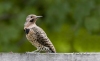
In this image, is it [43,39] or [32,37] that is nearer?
[43,39]

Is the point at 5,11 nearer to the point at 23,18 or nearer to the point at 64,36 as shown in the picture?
the point at 23,18

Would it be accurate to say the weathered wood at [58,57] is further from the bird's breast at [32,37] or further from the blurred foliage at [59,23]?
the blurred foliage at [59,23]

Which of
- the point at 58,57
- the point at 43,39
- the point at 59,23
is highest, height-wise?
the point at 43,39

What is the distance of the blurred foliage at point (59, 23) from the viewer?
1579cm

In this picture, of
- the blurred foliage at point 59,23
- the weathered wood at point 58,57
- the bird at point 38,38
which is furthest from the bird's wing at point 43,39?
the blurred foliage at point 59,23

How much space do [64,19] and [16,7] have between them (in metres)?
1.76

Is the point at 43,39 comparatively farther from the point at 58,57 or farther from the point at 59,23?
the point at 59,23

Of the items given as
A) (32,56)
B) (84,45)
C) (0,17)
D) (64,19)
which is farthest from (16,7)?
(32,56)

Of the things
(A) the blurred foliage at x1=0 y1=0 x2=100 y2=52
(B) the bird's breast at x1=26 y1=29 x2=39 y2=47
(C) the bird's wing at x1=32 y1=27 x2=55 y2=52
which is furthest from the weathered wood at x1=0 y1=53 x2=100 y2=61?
(A) the blurred foliage at x1=0 y1=0 x2=100 y2=52

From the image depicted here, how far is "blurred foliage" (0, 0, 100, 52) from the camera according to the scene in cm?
1579

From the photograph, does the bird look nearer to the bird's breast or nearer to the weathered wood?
the bird's breast

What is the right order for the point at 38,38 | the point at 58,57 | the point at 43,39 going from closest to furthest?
the point at 58,57, the point at 43,39, the point at 38,38

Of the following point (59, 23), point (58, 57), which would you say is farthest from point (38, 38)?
point (59, 23)

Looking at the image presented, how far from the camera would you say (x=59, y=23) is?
16.5 metres
